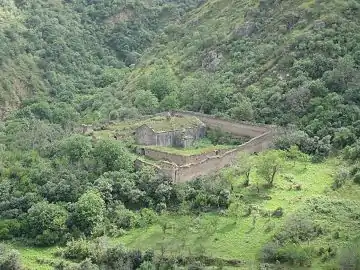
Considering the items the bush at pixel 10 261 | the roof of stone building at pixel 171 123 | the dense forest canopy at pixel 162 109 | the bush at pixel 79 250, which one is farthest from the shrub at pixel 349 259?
the roof of stone building at pixel 171 123

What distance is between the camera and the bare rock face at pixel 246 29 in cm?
7856

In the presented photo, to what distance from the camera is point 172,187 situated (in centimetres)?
4825

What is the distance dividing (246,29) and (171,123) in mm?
25754

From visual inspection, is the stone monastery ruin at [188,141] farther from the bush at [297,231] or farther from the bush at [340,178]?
the bush at [297,231]

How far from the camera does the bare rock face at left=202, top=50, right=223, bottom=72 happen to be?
77.0 metres

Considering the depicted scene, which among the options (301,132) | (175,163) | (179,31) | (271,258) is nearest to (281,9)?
(179,31)

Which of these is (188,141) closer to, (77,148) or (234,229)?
(77,148)

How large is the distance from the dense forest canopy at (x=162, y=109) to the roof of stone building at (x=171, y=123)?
9.81 ft

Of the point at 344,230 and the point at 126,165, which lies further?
the point at 126,165

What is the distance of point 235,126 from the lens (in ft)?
195

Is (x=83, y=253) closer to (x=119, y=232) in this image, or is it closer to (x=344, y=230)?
(x=119, y=232)

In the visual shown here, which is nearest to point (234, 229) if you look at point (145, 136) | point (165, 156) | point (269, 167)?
point (269, 167)

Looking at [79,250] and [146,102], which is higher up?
[146,102]

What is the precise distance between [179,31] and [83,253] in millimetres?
56277
